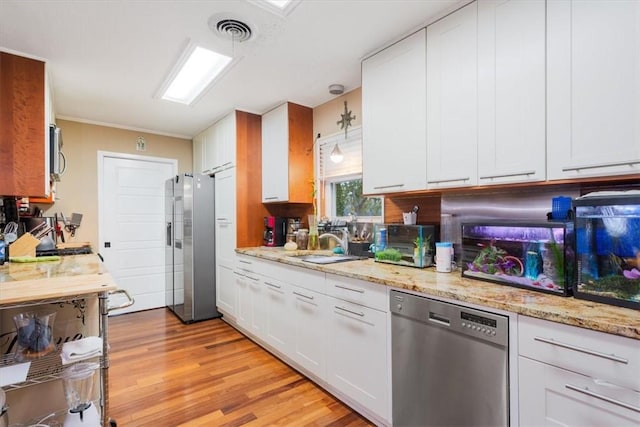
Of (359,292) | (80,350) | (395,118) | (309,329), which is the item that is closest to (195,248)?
(309,329)

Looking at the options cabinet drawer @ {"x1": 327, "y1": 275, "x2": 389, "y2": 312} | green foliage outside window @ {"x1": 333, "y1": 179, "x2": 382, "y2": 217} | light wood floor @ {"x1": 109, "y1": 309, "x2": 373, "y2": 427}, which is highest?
green foliage outside window @ {"x1": 333, "y1": 179, "x2": 382, "y2": 217}

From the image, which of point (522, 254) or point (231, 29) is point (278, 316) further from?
point (231, 29)

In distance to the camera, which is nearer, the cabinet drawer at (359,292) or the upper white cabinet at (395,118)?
the cabinet drawer at (359,292)

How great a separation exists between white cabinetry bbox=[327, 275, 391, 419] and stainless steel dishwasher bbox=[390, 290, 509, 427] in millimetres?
82

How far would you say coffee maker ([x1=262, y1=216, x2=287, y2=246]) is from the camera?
12.0 feet

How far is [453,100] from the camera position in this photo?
1916mm

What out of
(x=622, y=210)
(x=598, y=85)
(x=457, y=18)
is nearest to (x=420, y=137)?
(x=457, y=18)

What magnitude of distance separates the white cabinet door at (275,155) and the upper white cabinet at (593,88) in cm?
239

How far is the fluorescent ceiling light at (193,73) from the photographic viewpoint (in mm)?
2461

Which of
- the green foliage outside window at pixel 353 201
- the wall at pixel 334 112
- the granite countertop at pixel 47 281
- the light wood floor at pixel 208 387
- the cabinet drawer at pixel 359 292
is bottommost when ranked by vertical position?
the light wood floor at pixel 208 387

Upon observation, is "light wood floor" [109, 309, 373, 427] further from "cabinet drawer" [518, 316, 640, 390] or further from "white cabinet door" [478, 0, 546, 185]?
"white cabinet door" [478, 0, 546, 185]

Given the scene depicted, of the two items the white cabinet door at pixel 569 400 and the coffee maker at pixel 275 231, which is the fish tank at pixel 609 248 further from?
the coffee maker at pixel 275 231

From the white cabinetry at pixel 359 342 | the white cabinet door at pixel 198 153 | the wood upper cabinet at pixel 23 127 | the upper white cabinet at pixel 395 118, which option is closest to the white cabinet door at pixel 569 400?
the white cabinetry at pixel 359 342

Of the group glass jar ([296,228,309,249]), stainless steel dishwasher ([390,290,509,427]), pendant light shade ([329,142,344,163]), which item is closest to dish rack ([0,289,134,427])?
stainless steel dishwasher ([390,290,509,427])
